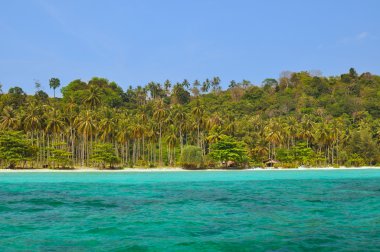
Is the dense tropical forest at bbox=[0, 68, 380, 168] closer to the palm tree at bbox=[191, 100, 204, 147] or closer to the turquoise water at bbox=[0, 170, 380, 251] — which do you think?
the palm tree at bbox=[191, 100, 204, 147]

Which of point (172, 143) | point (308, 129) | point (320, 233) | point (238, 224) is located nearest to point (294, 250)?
point (320, 233)

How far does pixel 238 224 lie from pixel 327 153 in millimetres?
106985

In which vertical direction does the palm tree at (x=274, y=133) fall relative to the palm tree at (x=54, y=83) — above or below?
below

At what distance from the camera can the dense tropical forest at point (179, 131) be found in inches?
3460

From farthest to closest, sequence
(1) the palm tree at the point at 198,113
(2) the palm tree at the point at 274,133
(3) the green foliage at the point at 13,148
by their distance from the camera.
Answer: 1. (1) the palm tree at the point at 198,113
2. (2) the palm tree at the point at 274,133
3. (3) the green foliage at the point at 13,148

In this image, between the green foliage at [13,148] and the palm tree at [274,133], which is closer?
the green foliage at [13,148]

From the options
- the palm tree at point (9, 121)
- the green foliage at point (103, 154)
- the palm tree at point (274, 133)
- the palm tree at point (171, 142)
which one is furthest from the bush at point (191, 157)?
the palm tree at point (9, 121)

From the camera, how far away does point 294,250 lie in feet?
39.7

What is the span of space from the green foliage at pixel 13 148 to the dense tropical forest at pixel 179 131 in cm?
18

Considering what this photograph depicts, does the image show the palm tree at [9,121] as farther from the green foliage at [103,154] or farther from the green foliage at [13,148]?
the green foliage at [103,154]

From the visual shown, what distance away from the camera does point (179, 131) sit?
115438 millimetres

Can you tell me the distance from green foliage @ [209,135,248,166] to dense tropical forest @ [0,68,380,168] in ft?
0.73

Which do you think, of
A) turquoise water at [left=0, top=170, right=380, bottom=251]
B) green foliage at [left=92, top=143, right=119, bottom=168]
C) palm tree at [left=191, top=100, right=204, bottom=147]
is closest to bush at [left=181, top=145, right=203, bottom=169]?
green foliage at [left=92, top=143, right=119, bottom=168]

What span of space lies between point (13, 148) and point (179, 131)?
48.7 m
